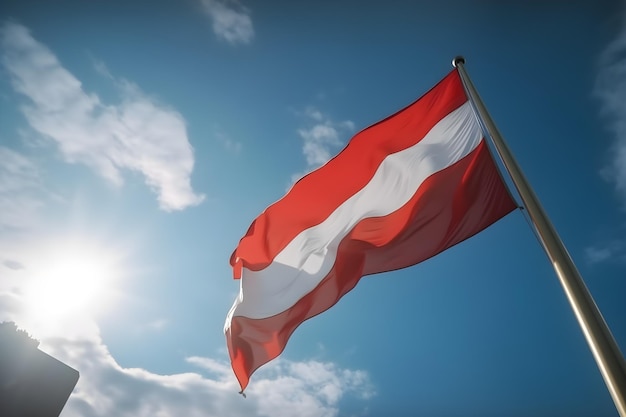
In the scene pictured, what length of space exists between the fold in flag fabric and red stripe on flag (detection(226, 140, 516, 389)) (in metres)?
0.02

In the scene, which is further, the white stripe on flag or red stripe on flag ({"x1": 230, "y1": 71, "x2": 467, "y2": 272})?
red stripe on flag ({"x1": 230, "y1": 71, "x2": 467, "y2": 272})

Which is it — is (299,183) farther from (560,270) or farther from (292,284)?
(560,270)

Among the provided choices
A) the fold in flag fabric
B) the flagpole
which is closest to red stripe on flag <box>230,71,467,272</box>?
the fold in flag fabric

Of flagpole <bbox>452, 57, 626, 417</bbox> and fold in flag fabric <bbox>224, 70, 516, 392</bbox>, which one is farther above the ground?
fold in flag fabric <bbox>224, 70, 516, 392</bbox>

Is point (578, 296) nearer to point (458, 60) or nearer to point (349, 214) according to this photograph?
point (349, 214)

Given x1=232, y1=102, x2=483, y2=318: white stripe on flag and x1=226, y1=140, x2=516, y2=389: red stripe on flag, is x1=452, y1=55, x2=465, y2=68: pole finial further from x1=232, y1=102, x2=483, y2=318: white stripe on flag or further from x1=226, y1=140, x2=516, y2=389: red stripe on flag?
x1=226, y1=140, x2=516, y2=389: red stripe on flag

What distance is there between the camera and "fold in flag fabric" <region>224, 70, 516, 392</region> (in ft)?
16.9

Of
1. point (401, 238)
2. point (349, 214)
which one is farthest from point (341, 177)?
point (401, 238)

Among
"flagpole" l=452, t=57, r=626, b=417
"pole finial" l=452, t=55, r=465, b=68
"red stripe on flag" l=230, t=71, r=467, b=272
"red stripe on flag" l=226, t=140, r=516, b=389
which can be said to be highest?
"pole finial" l=452, t=55, r=465, b=68

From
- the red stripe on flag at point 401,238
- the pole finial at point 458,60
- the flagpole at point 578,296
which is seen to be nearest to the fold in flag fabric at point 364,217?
the red stripe on flag at point 401,238

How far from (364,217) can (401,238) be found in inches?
32.3

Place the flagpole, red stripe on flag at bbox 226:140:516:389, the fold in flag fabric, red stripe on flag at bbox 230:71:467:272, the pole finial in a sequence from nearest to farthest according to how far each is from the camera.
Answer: the flagpole < red stripe on flag at bbox 226:140:516:389 < the fold in flag fabric < the pole finial < red stripe on flag at bbox 230:71:467:272

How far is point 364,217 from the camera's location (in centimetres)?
597

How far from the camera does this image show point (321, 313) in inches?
228
